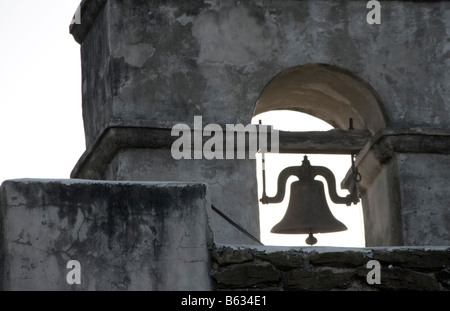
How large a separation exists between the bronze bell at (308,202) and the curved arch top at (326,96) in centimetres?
37

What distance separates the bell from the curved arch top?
1.47 feet

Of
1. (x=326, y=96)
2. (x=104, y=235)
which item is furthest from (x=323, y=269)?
(x=326, y=96)

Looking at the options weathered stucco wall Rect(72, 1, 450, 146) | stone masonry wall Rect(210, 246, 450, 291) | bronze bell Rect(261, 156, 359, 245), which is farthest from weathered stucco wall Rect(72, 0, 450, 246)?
stone masonry wall Rect(210, 246, 450, 291)

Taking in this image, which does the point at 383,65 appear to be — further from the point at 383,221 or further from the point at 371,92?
the point at 383,221

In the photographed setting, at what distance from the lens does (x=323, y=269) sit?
5441mm

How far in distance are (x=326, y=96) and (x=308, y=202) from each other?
0.63m

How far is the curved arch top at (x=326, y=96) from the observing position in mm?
7340

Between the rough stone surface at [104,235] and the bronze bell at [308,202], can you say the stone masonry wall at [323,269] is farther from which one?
the bronze bell at [308,202]

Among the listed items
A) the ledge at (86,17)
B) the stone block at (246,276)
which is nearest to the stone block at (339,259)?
the stone block at (246,276)

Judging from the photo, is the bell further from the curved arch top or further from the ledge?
the ledge

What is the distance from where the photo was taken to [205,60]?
7188 mm

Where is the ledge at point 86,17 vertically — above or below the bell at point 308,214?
above

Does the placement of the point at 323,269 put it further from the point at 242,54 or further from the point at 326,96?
the point at 326,96

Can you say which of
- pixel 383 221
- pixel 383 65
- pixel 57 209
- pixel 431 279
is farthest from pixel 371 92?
pixel 57 209
